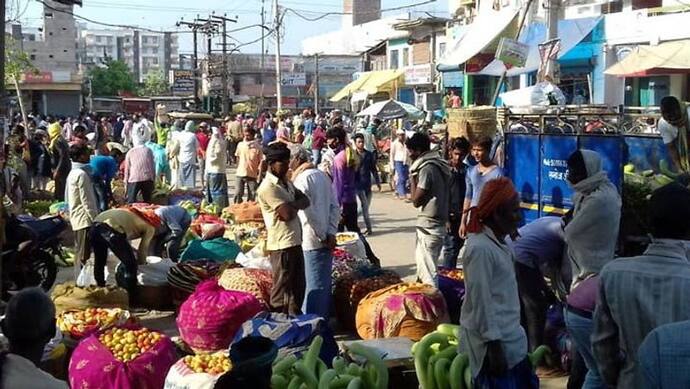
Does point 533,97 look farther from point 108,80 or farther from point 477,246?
point 108,80

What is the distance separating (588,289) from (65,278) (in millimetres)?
8002

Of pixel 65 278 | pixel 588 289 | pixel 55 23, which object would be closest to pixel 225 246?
pixel 65 278

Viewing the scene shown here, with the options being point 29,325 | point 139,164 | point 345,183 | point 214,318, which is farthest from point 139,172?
point 29,325

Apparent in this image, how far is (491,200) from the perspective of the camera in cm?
422

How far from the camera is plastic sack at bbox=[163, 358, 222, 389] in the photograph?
18.2 ft

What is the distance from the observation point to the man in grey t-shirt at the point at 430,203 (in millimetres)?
7867

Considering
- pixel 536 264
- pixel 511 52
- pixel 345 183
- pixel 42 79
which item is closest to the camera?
pixel 536 264

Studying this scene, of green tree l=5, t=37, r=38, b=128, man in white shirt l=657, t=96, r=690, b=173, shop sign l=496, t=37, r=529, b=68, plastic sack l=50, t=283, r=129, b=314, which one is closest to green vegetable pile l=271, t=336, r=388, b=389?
plastic sack l=50, t=283, r=129, b=314

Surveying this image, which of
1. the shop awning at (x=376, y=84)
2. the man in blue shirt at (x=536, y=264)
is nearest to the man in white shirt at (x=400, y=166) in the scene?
the man in blue shirt at (x=536, y=264)

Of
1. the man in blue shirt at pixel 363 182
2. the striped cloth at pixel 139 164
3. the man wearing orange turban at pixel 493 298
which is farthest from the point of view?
the striped cloth at pixel 139 164

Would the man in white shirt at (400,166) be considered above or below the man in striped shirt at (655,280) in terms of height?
below

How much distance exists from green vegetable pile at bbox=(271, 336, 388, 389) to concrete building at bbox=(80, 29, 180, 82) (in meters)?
156

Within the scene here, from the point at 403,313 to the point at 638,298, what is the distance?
385 cm

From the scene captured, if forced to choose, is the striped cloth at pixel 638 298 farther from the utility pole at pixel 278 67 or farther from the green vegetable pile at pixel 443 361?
the utility pole at pixel 278 67
